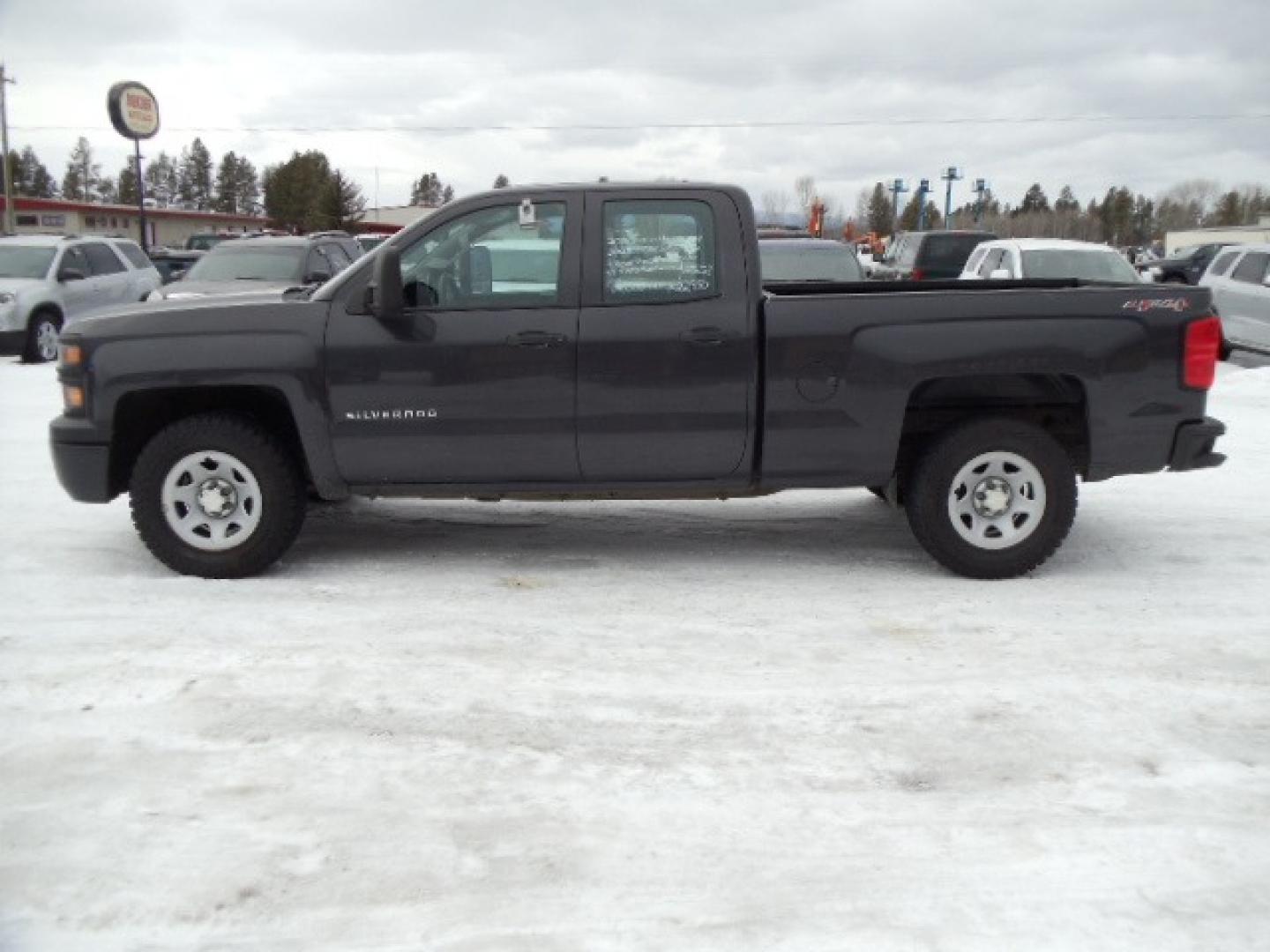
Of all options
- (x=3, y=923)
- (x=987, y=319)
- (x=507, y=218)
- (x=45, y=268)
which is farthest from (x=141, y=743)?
(x=45, y=268)

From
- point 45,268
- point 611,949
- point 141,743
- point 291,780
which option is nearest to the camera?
point 611,949

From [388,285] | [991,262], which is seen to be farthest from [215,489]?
[991,262]

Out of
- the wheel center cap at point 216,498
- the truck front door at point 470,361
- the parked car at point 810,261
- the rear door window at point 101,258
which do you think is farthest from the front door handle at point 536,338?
the rear door window at point 101,258

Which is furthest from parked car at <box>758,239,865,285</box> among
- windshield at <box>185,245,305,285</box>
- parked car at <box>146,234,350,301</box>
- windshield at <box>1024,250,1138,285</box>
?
windshield at <box>185,245,305,285</box>

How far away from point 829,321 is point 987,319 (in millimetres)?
750

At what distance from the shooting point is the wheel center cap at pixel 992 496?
5.70 metres

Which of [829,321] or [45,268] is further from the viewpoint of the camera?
[45,268]

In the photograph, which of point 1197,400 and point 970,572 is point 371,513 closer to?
point 970,572

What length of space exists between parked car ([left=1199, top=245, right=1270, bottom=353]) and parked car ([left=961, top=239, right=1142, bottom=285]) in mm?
2329

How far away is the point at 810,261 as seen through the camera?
1338cm

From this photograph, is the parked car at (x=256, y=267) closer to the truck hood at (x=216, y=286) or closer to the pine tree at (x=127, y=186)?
the truck hood at (x=216, y=286)

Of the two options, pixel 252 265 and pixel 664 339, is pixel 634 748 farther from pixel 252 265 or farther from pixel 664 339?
pixel 252 265

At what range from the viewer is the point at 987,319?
5543mm

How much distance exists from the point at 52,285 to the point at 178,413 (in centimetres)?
1204
